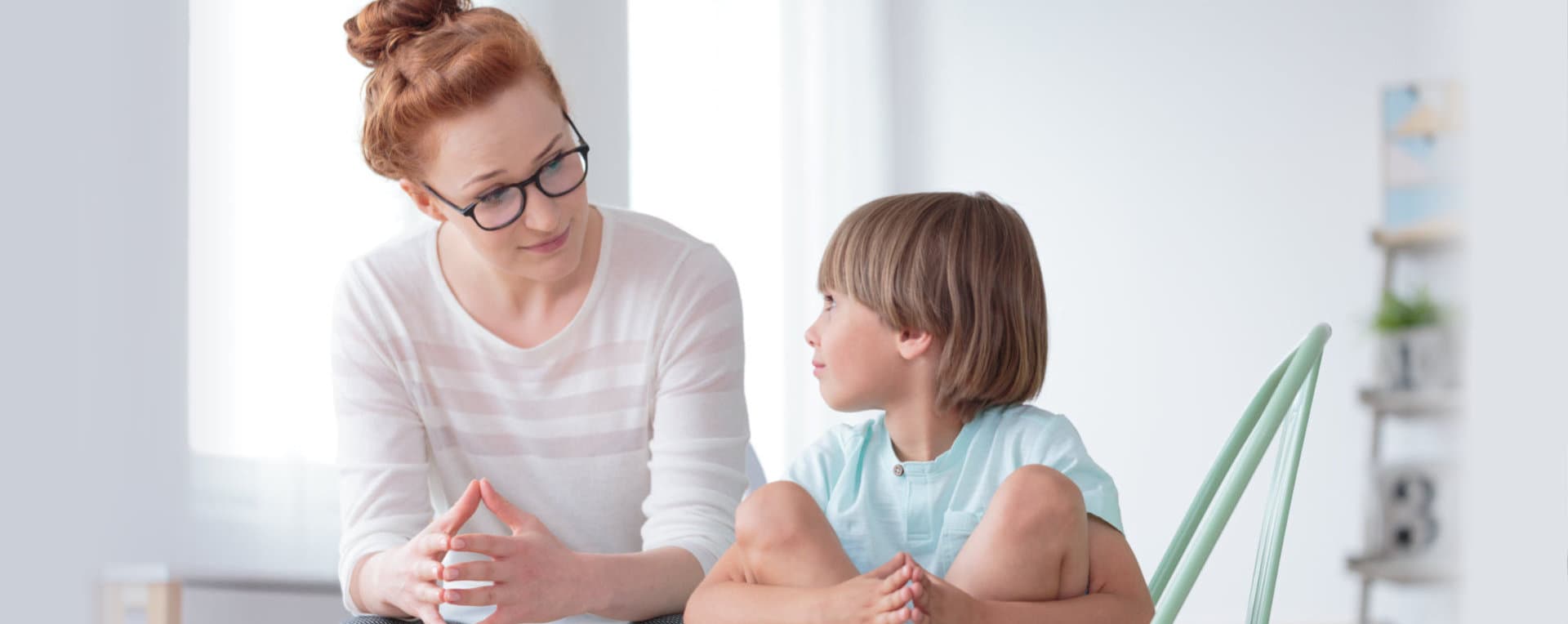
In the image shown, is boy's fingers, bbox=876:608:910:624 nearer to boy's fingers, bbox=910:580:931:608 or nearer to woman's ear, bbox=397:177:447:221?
boy's fingers, bbox=910:580:931:608

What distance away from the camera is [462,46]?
126cm

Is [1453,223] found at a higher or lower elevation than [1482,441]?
higher

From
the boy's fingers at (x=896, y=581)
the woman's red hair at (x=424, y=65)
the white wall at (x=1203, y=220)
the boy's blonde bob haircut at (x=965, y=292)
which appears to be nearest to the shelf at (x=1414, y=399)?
the white wall at (x=1203, y=220)

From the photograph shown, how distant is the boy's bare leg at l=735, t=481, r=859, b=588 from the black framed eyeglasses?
0.40 meters

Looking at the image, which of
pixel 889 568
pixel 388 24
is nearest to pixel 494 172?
pixel 388 24

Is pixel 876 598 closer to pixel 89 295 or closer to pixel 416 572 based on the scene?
pixel 416 572

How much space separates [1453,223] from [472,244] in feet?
10.4

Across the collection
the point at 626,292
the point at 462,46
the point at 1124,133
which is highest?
the point at 1124,133

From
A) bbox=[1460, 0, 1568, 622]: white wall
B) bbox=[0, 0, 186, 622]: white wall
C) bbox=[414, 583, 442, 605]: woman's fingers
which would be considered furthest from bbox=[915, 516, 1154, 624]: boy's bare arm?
bbox=[0, 0, 186, 622]: white wall

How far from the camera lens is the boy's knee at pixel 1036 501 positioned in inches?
36.5

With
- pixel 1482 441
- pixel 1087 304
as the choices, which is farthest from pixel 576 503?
pixel 1087 304

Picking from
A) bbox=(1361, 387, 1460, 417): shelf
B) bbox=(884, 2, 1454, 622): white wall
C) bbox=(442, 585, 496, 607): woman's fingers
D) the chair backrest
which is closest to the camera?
the chair backrest

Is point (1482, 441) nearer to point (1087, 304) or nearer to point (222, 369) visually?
point (222, 369)

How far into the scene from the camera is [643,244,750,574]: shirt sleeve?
1.31 metres
